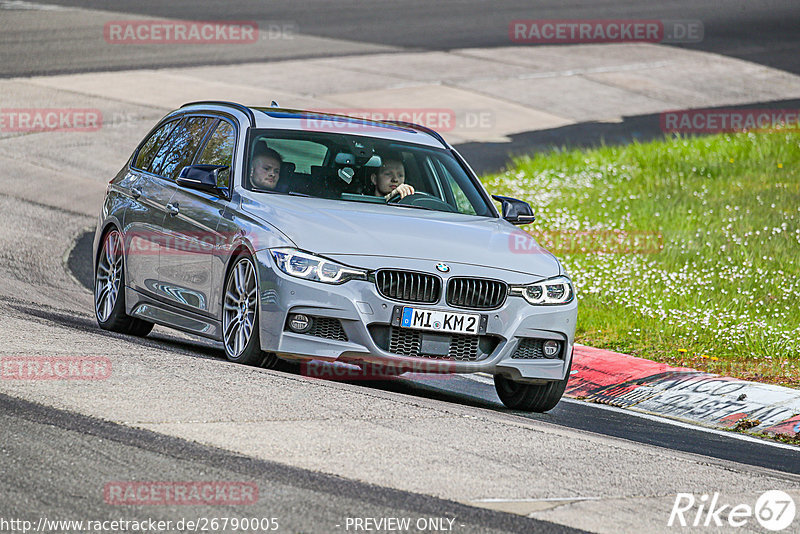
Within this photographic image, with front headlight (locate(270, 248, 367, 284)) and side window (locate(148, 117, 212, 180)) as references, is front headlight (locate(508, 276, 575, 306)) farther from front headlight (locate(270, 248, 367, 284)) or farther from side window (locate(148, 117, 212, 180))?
side window (locate(148, 117, 212, 180))

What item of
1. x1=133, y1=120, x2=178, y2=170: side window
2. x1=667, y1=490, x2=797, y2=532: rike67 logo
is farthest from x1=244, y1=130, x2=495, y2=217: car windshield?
x1=667, y1=490, x2=797, y2=532: rike67 logo

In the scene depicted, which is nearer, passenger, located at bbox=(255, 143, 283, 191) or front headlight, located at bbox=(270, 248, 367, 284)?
front headlight, located at bbox=(270, 248, 367, 284)

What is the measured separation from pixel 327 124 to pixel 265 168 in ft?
2.42

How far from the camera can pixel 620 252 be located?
15086mm

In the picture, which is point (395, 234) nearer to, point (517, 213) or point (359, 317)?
point (359, 317)

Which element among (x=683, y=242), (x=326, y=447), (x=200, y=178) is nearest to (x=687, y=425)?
(x=200, y=178)

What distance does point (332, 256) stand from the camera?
27.0 feet

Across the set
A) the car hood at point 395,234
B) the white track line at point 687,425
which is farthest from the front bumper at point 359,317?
the white track line at point 687,425

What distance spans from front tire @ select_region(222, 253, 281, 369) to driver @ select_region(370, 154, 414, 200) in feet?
4.20

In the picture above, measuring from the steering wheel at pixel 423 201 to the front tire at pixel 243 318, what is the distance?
1289mm

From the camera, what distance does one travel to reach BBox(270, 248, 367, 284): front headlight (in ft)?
26.9

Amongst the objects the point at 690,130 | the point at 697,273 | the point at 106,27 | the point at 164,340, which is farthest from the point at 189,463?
the point at 106,27

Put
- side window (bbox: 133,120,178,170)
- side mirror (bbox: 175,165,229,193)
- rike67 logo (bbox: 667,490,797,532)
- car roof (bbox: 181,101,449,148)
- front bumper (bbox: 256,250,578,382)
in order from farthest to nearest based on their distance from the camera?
side window (bbox: 133,120,178,170) < car roof (bbox: 181,101,449,148) < side mirror (bbox: 175,165,229,193) < front bumper (bbox: 256,250,578,382) < rike67 logo (bbox: 667,490,797,532)

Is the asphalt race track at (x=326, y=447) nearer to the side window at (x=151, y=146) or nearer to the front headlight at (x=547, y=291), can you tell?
the front headlight at (x=547, y=291)
